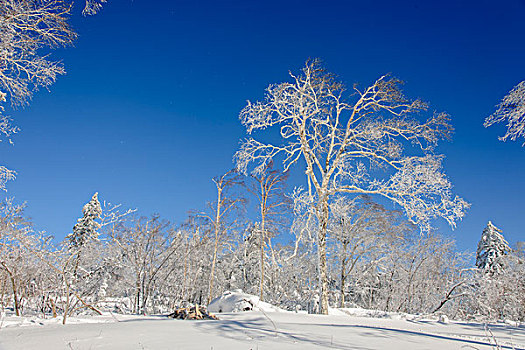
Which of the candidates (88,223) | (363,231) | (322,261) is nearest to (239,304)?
(322,261)

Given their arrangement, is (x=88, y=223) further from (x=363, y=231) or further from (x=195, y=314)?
(x=195, y=314)

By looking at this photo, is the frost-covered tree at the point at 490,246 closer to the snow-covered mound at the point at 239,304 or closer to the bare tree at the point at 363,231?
the bare tree at the point at 363,231

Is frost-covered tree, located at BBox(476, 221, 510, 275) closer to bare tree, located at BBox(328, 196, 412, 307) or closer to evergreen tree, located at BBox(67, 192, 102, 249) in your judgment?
bare tree, located at BBox(328, 196, 412, 307)

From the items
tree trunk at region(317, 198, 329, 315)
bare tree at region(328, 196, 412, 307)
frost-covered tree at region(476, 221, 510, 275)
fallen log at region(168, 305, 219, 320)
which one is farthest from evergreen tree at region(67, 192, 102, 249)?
frost-covered tree at region(476, 221, 510, 275)

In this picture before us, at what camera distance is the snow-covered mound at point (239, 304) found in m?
9.38

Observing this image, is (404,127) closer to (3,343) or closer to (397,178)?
(397,178)

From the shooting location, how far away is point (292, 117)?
36.7ft

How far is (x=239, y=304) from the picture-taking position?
31.1 ft

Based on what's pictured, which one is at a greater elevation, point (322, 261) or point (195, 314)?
point (322, 261)

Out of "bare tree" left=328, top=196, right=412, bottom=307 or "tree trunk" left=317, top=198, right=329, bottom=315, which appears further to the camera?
"bare tree" left=328, top=196, right=412, bottom=307

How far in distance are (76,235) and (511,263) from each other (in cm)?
3323

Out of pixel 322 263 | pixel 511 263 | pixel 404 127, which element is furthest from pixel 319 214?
pixel 511 263

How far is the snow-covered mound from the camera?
369 inches

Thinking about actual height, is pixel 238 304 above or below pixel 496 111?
below
